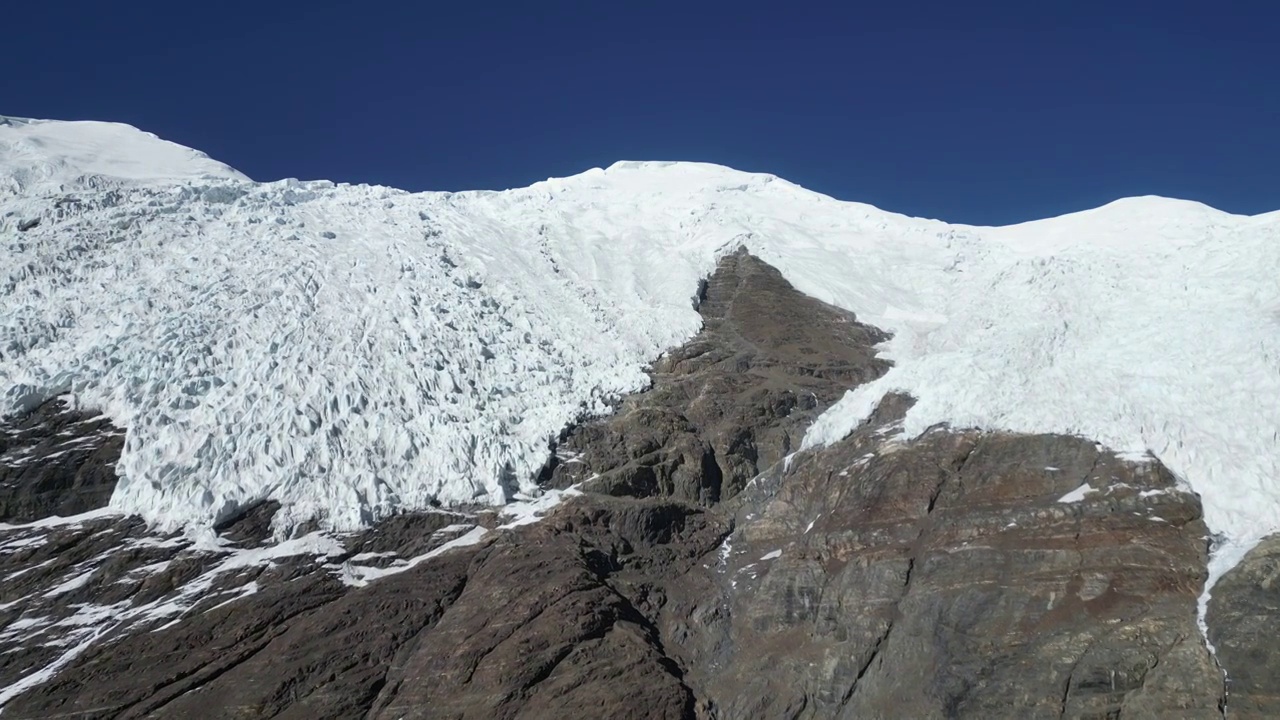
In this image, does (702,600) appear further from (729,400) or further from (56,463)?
(56,463)

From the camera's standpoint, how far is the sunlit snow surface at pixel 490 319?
5462 cm

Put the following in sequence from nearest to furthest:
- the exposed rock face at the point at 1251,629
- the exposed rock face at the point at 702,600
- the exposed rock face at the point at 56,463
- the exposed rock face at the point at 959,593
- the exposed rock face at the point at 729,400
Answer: the exposed rock face at the point at 1251,629, the exposed rock face at the point at 959,593, the exposed rock face at the point at 702,600, the exposed rock face at the point at 56,463, the exposed rock face at the point at 729,400

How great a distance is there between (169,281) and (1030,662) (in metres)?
59.7

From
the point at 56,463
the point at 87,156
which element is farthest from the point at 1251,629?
the point at 87,156

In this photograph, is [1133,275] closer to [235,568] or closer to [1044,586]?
[1044,586]

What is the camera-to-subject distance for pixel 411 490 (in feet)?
200

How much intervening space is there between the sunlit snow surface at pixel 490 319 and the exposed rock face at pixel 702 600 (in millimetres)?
2756

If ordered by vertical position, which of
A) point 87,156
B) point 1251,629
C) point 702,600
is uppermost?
point 87,156

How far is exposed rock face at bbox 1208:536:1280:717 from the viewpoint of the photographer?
38.3 m

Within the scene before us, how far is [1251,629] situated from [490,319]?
50.9 meters

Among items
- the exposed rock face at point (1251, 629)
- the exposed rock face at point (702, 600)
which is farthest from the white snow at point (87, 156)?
the exposed rock face at point (1251, 629)

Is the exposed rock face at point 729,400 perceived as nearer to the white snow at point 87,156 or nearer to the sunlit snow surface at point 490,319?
the sunlit snow surface at point 490,319

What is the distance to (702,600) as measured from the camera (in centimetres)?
5431

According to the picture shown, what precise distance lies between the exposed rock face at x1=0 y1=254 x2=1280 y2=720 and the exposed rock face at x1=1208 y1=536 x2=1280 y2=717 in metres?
0.09
